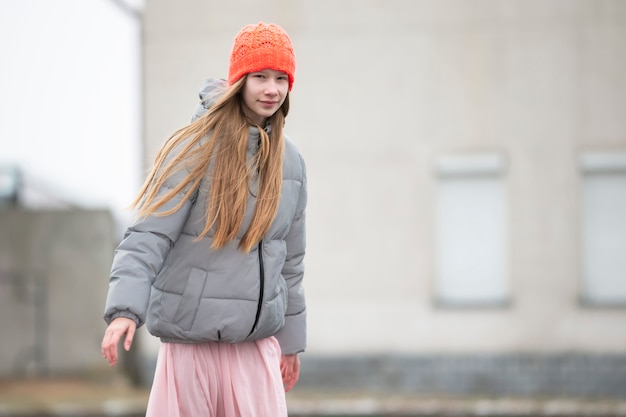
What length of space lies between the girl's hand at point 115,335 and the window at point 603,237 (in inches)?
336

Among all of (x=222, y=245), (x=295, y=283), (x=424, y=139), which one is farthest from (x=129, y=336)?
(x=424, y=139)

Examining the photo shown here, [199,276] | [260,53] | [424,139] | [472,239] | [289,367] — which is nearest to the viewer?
[199,276]

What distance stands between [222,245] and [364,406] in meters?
6.49

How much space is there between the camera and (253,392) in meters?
3.79

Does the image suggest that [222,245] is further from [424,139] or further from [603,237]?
[603,237]

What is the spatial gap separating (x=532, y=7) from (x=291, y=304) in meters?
7.95

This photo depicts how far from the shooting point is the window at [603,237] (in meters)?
11.5

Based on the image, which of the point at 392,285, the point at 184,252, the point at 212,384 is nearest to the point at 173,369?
the point at 212,384

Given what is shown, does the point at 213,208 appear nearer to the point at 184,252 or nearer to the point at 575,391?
the point at 184,252

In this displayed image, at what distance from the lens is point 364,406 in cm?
995

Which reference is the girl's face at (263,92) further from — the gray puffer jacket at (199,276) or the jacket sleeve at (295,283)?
the jacket sleeve at (295,283)

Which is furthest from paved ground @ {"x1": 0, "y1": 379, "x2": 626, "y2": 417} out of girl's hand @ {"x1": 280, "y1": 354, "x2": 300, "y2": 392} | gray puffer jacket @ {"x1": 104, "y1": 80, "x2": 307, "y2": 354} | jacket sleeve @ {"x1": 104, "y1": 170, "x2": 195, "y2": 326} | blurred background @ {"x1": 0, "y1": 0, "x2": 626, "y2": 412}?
jacket sleeve @ {"x1": 104, "y1": 170, "x2": 195, "y2": 326}

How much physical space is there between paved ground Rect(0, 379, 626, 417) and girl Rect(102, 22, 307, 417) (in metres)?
6.10

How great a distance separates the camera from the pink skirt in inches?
146
